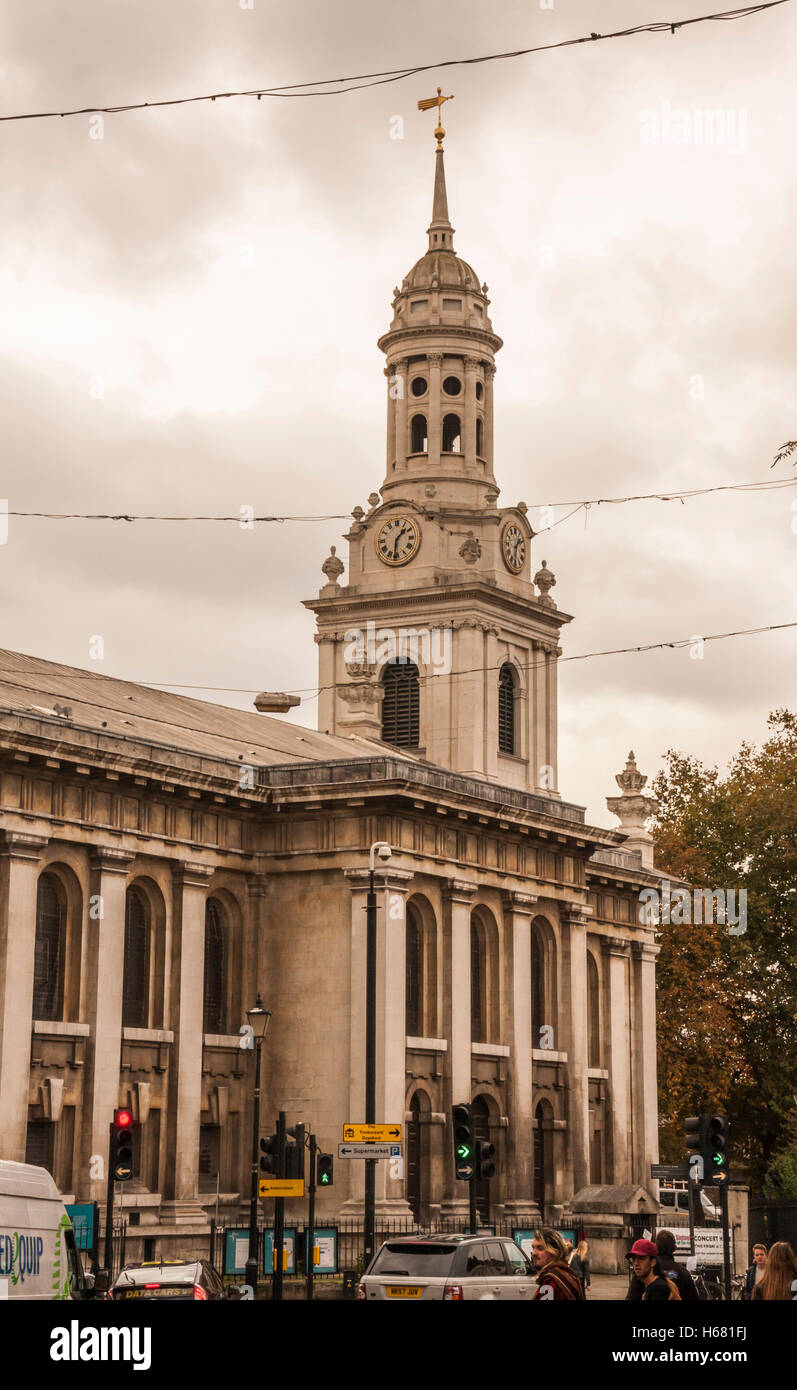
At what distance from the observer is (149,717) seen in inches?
2207

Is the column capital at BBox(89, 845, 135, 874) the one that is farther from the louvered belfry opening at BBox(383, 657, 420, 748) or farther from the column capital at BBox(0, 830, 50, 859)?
the louvered belfry opening at BBox(383, 657, 420, 748)

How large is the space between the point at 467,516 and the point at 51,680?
32338 millimetres

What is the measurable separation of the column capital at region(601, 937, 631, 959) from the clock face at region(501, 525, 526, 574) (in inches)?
856

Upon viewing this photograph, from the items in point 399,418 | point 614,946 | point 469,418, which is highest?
point 399,418

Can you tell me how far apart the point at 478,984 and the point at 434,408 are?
35370mm

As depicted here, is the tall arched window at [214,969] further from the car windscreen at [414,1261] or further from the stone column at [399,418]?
the stone column at [399,418]

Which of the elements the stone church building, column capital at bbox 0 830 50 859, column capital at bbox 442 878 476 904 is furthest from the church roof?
column capital at bbox 442 878 476 904

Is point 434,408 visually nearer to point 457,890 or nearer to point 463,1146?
point 457,890

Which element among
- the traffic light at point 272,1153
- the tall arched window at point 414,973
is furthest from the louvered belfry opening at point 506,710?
the traffic light at point 272,1153

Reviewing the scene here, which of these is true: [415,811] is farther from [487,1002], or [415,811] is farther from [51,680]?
[51,680]

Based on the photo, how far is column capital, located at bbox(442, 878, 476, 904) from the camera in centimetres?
5450

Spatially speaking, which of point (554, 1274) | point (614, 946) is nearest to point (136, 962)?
point (614, 946)

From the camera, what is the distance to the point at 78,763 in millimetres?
46344

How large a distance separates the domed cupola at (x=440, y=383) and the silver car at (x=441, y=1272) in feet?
194
